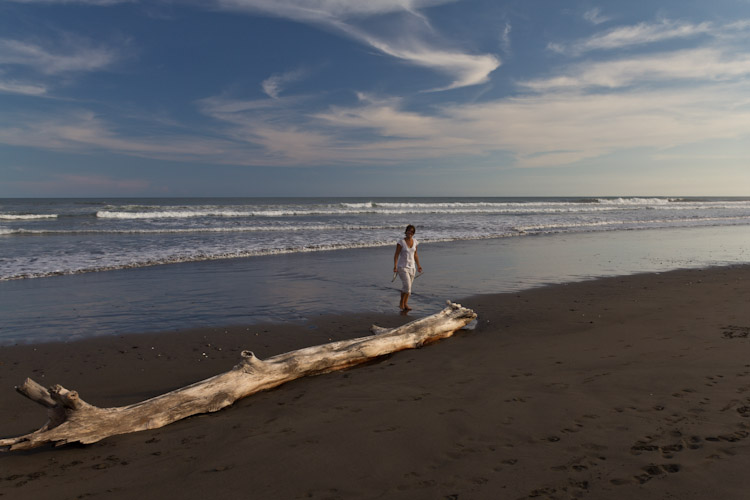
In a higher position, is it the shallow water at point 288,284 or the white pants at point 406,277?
the white pants at point 406,277

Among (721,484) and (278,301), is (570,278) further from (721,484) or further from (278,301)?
(721,484)

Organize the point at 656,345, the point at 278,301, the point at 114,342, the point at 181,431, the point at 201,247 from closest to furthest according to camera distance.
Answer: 1. the point at 181,431
2. the point at 656,345
3. the point at 114,342
4. the point at 278,301
5. the point at 201,247

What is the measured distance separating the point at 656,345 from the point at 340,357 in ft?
13.1

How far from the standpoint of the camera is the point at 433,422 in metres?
3.81

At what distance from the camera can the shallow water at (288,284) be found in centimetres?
779

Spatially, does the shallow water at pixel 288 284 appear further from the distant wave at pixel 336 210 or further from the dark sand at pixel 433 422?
the distant wave at pixel 336 210

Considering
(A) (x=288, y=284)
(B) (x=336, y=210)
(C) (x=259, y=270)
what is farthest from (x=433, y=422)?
(B) (x=336, y=210)

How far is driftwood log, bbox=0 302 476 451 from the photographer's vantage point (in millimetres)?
3486

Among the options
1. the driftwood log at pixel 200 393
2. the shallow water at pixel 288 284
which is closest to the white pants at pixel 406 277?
the shallow water at pixel 288 284

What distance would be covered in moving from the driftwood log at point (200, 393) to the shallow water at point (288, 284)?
245 centimetres

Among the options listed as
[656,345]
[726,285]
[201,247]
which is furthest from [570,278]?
[201,247]

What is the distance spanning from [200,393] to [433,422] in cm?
211

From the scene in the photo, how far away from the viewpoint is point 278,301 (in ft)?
29.8

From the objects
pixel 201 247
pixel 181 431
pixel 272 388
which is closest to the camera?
pixel 181 431
